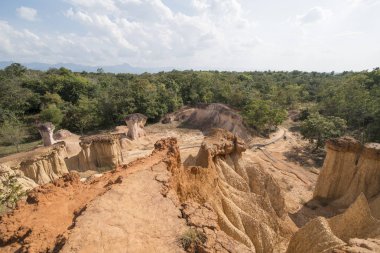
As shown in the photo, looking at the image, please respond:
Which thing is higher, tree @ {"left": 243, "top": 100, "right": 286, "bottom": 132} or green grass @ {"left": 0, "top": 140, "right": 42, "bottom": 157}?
tree @ {"left": 243, "top": 100, "right": 286, "bottom": 132}

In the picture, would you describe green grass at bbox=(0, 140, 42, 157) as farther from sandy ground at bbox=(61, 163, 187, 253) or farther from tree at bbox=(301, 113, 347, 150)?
tree at bbox=(301, 113, 347, 150)

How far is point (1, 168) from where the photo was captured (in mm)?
15727

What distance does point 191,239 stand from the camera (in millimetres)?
6254

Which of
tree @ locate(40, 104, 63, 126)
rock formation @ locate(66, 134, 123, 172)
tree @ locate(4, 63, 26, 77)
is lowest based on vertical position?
rock formation @ locate(66, 134, 123, 172)

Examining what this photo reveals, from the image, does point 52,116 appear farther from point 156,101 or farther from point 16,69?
point 16,69

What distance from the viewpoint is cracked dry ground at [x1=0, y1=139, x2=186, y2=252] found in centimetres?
616

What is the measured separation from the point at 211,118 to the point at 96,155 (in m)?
20.9

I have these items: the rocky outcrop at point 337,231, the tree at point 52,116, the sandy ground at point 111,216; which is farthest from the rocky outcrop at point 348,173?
the tree at point 52,116

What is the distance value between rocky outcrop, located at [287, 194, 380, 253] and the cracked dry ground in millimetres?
5477

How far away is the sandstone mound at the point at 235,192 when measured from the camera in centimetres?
1013

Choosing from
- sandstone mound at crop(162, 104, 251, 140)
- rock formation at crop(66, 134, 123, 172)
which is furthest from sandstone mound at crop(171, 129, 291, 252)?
sandstone mound at crop(162, 104, 251, 140)

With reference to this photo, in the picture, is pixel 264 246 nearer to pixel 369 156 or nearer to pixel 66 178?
pixel 66 178

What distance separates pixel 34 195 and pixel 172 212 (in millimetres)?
4369

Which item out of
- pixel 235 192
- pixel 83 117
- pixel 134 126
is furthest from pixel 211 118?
pixel 235 192
